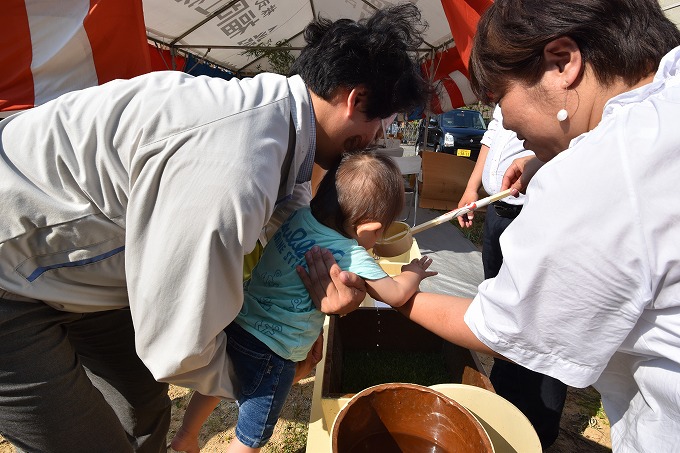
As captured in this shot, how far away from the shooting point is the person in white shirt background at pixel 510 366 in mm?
2195

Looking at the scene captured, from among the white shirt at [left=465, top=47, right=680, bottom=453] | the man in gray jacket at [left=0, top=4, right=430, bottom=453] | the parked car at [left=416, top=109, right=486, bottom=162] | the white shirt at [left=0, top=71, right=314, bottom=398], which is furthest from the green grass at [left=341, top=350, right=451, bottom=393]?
the parked car at [left=416, top=109, right=486, bottom=162]

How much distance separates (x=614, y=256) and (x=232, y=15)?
24.9ft

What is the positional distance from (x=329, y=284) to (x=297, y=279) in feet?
0.49

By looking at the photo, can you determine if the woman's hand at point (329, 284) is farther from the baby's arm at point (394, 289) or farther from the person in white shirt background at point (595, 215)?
the person in white shirt background at point (595, 215)

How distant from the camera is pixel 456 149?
1009cm

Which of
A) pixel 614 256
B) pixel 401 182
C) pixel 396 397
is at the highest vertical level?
pixel 614 256

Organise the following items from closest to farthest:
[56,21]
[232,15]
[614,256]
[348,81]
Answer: [614,256] → [348,81] → [56,21] → [232,15]

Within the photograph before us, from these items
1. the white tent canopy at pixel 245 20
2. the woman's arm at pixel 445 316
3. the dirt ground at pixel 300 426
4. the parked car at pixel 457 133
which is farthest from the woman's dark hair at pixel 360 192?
the parked car at pixel 457 133

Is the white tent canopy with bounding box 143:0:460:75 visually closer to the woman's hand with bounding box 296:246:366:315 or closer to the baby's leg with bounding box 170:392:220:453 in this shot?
the woman's hand with bounding box 296:246:366:315

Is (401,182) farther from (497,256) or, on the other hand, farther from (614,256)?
(497,256)

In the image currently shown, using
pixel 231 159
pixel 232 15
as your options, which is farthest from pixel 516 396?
pixel 232 15

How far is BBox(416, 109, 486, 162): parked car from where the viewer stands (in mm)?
10102

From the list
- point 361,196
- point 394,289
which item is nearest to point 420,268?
point 394,289

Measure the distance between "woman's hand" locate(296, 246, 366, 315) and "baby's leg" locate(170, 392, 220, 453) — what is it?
656 millimetres
